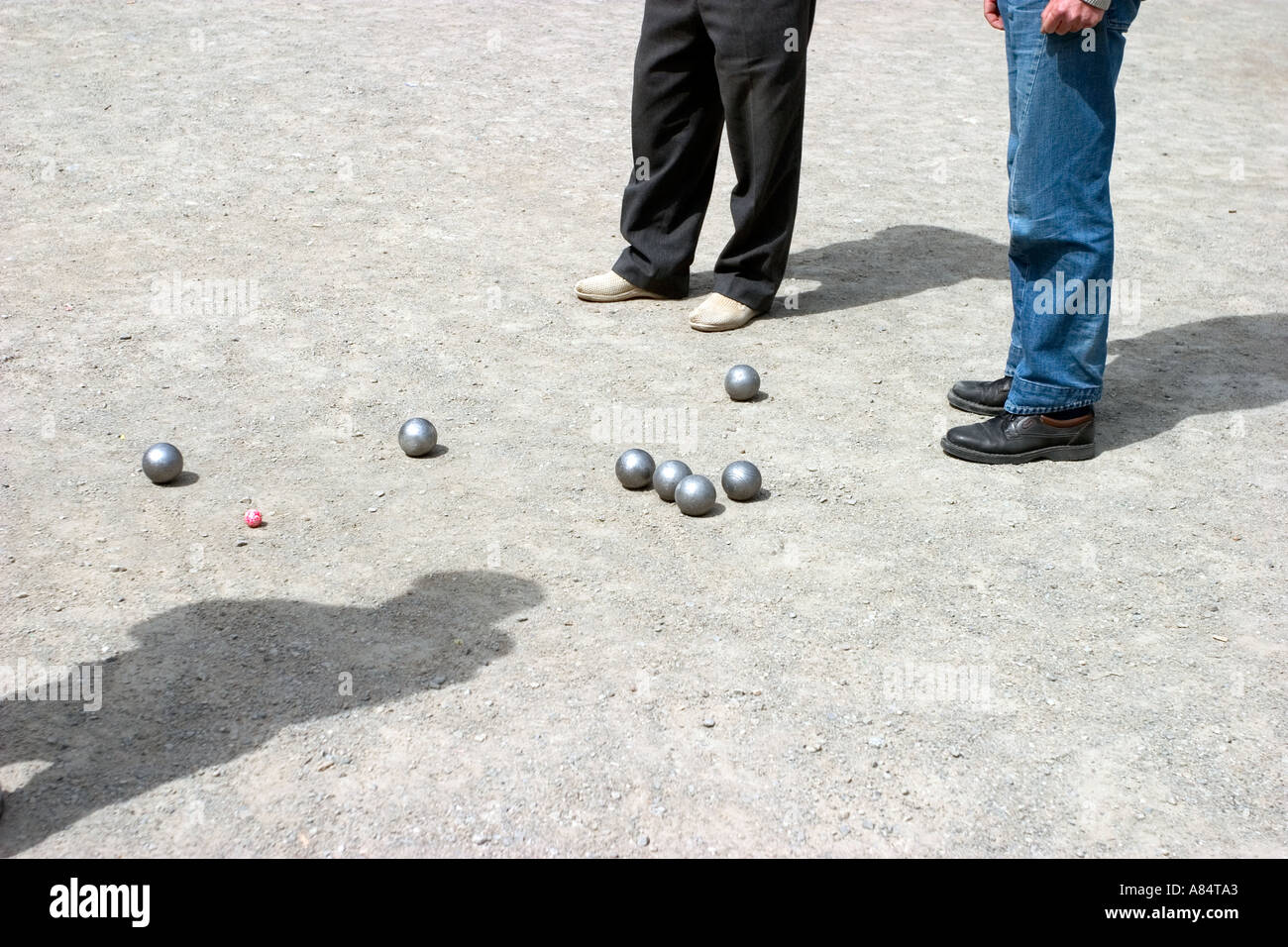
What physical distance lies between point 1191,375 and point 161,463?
4.06 metres

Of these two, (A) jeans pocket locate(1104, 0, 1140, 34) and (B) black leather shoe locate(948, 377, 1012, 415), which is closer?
(A) jeans pocket locate(1104, 0, 1140, 34)

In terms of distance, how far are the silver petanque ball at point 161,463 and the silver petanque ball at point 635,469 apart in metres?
1.49

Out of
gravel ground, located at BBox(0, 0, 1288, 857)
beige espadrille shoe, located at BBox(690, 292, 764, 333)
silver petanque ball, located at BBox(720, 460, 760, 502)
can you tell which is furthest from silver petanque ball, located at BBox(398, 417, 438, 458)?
beige espadrille shoe, located at BBox(690, 292, 764, 333)

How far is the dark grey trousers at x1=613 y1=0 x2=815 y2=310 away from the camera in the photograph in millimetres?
5363

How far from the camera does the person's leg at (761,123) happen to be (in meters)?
5.33

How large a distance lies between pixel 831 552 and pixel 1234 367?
8.24 ft

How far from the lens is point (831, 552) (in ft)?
13.1

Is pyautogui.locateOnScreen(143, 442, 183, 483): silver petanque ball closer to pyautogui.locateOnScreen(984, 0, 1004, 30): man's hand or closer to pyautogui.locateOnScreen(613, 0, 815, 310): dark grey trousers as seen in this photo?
pyautogui.locateOnScreen(613, 0, 815, 310): dark grey trousers

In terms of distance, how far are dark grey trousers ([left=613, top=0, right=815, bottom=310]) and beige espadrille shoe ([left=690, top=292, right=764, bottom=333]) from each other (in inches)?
1.8

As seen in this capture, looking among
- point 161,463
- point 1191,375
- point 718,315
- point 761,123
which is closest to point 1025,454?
point 1191,375

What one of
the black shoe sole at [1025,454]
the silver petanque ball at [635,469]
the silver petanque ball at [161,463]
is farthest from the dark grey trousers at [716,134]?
the silver petanque ball at [161,463]

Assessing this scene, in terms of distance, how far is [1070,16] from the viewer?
158 inches

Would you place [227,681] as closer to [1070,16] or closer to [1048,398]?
[1048,398]

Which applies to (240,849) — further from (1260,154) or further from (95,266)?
(1260,154)
